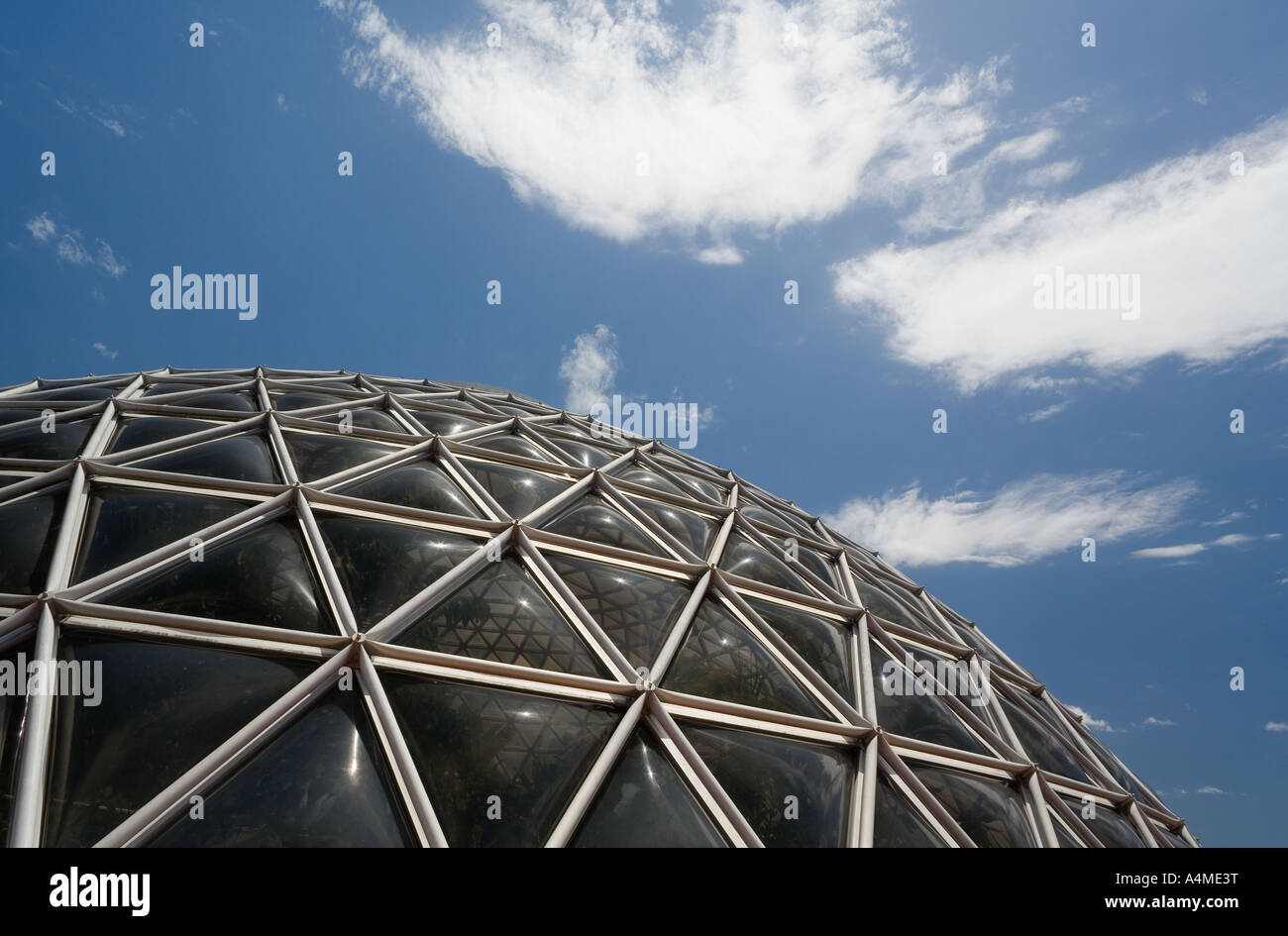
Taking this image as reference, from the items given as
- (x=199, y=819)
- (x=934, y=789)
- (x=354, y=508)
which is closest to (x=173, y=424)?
(x=354, y=508)

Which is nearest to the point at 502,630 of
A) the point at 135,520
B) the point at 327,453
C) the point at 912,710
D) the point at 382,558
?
the point at 382,558

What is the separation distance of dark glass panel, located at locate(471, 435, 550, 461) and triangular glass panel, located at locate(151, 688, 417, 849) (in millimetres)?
6861

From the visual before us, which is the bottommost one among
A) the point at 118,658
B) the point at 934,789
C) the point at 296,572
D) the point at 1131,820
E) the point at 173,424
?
the point at 1131,820

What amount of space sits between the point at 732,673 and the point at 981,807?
3.19 metres

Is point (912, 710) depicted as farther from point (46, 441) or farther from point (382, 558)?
point (46, 441)

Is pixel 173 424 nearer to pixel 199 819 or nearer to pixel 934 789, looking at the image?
pixel 199 819

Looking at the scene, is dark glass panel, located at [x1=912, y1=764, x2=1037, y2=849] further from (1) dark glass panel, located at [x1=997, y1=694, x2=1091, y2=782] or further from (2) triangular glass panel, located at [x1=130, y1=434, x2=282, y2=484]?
(2) triangular glass panel, located at [x1=130, y1=434, x2=282, y2=484]

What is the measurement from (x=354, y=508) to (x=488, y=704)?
3623mm

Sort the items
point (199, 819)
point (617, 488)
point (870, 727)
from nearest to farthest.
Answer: point (199, 819) < point (870, 727) < point (617, 488)

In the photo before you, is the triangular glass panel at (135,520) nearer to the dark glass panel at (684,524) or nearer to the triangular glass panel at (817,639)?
the dark glass panel at (684,524)

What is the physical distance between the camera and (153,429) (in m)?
10.1

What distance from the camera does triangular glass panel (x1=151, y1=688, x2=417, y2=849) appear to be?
4.51 metres
